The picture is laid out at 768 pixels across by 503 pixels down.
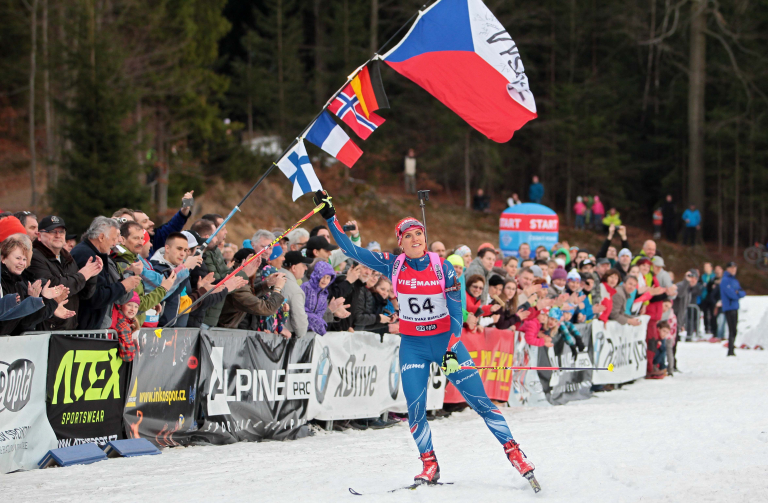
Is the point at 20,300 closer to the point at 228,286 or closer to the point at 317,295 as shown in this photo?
the point at 228,286

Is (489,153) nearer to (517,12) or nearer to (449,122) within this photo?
(449,122)

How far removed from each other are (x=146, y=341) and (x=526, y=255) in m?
10.1

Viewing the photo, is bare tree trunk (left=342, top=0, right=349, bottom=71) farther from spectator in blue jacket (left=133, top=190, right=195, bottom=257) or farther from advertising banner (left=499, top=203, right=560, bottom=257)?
spectator in blue jacket (left=133, top=190, right=195, bottom=257)

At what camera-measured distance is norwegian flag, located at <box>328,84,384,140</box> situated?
8453 mm

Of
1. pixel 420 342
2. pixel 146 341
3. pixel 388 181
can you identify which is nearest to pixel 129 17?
pixel 388 181

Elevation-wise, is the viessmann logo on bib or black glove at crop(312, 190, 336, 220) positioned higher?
black glove at crop(312, 190, 336, 220)

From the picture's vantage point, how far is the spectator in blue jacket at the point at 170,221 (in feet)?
27.0

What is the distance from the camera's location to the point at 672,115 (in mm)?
44125

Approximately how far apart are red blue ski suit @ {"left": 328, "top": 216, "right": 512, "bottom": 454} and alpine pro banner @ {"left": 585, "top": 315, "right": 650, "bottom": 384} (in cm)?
735

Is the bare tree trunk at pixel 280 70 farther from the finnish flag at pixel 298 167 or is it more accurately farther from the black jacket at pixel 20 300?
the black jacket at pixel 20 300

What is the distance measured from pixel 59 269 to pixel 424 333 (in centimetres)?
323

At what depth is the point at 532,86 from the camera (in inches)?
1714

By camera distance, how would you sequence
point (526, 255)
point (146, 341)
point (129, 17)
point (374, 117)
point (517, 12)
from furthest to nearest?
1. point (517, 12)
2. point (129, 17)
3. point (526, 255)
4. point (374, 117)
5. point (146, 341)

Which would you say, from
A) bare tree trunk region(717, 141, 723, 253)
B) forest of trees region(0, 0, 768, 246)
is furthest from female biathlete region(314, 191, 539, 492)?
bare tree trunk region(717, 141, 723, 253)
